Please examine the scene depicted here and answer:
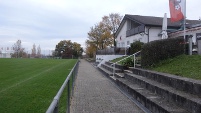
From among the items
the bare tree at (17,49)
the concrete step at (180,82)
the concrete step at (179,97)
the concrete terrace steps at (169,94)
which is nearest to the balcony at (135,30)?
the concrete step at (180,82)

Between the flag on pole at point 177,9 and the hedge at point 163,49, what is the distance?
301cm

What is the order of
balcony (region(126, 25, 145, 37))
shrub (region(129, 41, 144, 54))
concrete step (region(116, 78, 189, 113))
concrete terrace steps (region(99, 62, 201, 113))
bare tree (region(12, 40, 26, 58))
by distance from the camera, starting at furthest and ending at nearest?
1. bare tree (region(12, 40, 26, 58))
2. balcony (region(126, 25, 145, 37))
3. shrub (region(129, 41, 144, 54))
4. concrete step (region(116, 78, 189, 113))
5. concrete terrace steps (region(99, 62, 201, 113))

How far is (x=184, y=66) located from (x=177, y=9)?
5.44 m

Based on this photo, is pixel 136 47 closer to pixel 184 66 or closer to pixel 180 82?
pixel 184 66

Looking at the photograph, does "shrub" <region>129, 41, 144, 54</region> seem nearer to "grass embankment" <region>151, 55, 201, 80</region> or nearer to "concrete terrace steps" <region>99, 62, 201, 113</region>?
"grass embankment" <region>151, 55, 201, 80</region>

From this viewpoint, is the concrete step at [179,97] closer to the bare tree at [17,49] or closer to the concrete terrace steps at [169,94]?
the concrete terrace steps at [169,94]

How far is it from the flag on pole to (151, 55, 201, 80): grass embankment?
3.63 m

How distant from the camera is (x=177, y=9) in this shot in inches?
504

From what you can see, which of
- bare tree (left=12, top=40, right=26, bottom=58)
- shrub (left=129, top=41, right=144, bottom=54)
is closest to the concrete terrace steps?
shrub (left=129, top=41, right=144, bottom=54)

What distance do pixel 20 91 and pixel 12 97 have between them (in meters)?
1.08

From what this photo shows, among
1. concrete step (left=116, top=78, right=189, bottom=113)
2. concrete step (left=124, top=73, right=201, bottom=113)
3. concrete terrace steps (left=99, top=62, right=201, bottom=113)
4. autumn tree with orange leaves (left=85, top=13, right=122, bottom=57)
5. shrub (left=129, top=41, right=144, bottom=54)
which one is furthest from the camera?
autumn tree with orange leaves (left=85, top=13, right=122, bottom=57)

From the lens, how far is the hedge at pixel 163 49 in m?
10.1

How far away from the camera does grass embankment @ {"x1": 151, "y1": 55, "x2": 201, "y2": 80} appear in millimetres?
7222

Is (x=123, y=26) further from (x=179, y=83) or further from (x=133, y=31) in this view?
(x=179, y=83)
